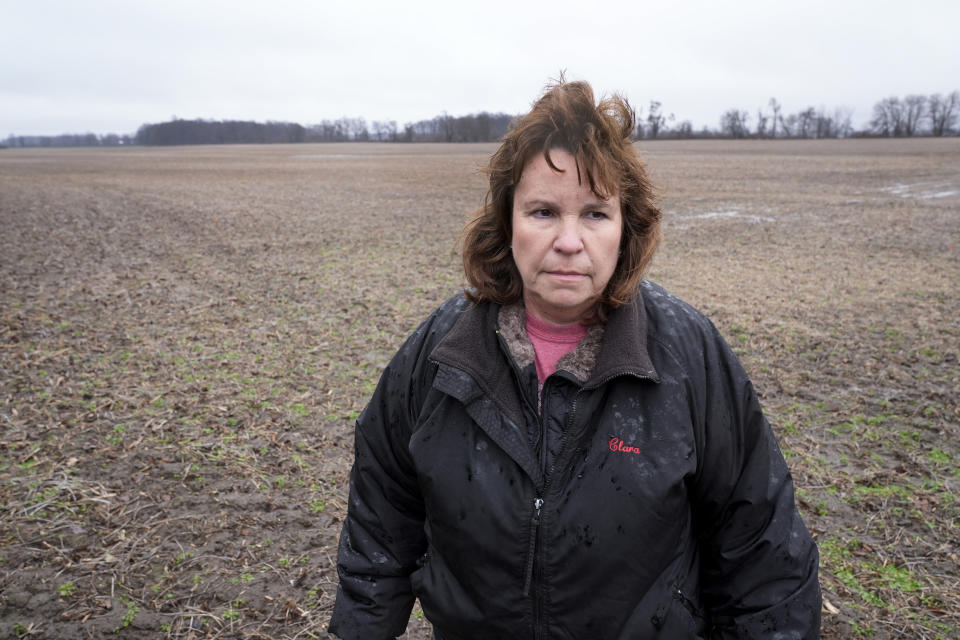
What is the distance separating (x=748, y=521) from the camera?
5.80ft

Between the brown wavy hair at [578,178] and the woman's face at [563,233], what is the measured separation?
0.12ft

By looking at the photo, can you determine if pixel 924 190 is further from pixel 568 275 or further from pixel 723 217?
pixel 568 275

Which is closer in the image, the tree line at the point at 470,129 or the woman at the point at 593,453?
the woman at the point at 593,453

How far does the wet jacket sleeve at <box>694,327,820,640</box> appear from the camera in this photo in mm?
1739

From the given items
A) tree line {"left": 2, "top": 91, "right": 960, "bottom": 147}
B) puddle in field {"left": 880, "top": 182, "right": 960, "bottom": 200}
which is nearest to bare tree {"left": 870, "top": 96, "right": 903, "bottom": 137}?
tree line {"left": 2, "top": 91, "right": 960, "bottom": 147}

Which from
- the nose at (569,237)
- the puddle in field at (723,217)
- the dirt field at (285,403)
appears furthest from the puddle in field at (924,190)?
the nose at (569,237)

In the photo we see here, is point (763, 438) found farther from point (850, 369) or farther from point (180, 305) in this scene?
point (180, 305)

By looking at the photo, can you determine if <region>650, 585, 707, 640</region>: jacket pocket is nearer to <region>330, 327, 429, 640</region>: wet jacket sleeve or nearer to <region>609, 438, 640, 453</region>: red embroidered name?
<region>609, 438, 640, 453</region>: red embroidered name

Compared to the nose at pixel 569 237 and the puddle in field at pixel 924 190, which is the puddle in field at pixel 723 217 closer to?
the puddle in field at pixel 924 190

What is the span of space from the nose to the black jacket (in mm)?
267

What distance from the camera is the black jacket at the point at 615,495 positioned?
169 centimetres

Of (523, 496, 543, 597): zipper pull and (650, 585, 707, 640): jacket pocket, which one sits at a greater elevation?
(523, 496, 543, 597): zipper pull

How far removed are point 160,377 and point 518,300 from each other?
587cm

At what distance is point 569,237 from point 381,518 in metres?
1.11
